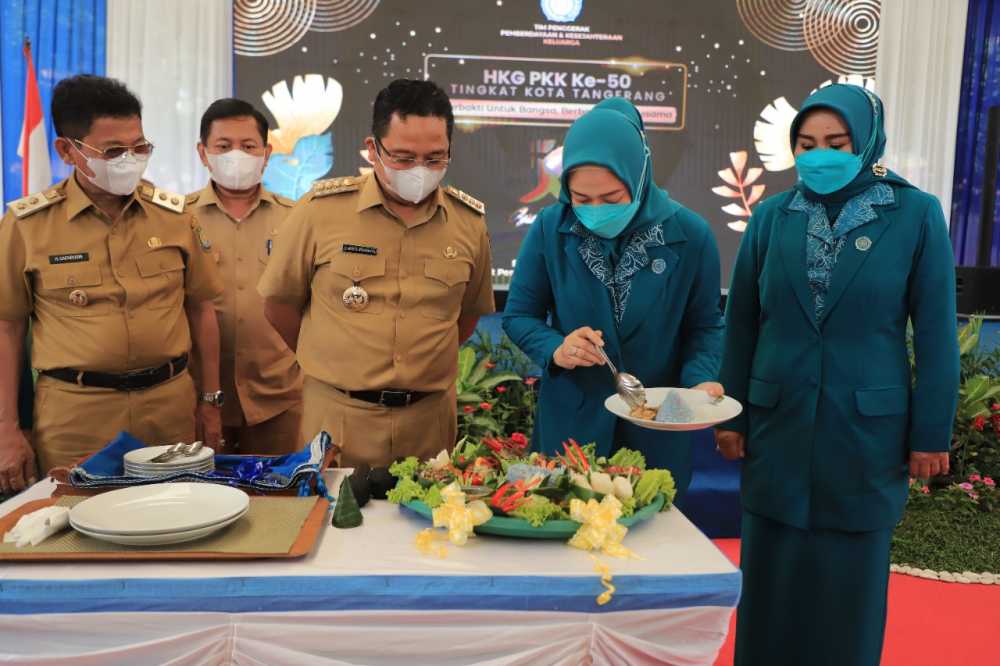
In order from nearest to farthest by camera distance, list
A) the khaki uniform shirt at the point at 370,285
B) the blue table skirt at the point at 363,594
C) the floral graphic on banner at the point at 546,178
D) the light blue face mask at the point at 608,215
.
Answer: the blue table skirt at the point at 363,594, the light blue face mask at the point at 608,215, the khaki uniform shirt at the point at 370,285, the floral graphic on banner at the point at 546,178

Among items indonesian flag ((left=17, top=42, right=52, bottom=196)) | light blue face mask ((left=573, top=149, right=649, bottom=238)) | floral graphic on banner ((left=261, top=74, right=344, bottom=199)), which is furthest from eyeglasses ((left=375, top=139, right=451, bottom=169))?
indonesian flag ((left=17, top=42, right=52, bottom=196))

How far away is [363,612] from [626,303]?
976 mm

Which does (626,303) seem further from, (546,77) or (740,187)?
(740,187)

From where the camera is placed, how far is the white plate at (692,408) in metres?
1.45

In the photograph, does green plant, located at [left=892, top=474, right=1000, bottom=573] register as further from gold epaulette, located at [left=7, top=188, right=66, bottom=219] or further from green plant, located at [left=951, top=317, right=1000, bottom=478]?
gold epaulette, located at [left=7, top=188, right=66, bottom=219]

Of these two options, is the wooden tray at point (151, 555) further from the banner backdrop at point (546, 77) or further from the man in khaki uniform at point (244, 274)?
the banner backdrop at point (546, 77)

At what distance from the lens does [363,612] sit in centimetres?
116

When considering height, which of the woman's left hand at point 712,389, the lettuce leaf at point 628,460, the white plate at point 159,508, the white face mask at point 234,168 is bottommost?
the white plate at point 159,508

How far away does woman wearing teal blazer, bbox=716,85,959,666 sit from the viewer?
1811 mm

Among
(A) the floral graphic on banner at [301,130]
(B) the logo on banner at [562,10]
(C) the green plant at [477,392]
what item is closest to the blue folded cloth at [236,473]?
(C) the green plant at [477,392]

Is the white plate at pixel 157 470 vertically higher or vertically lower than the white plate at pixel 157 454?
lower

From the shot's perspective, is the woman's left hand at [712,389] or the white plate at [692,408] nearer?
the white plate at [692,408]

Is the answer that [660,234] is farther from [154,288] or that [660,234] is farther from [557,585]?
[154,288]

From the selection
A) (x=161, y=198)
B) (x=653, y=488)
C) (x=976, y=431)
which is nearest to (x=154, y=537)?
(x=653, y=488)
